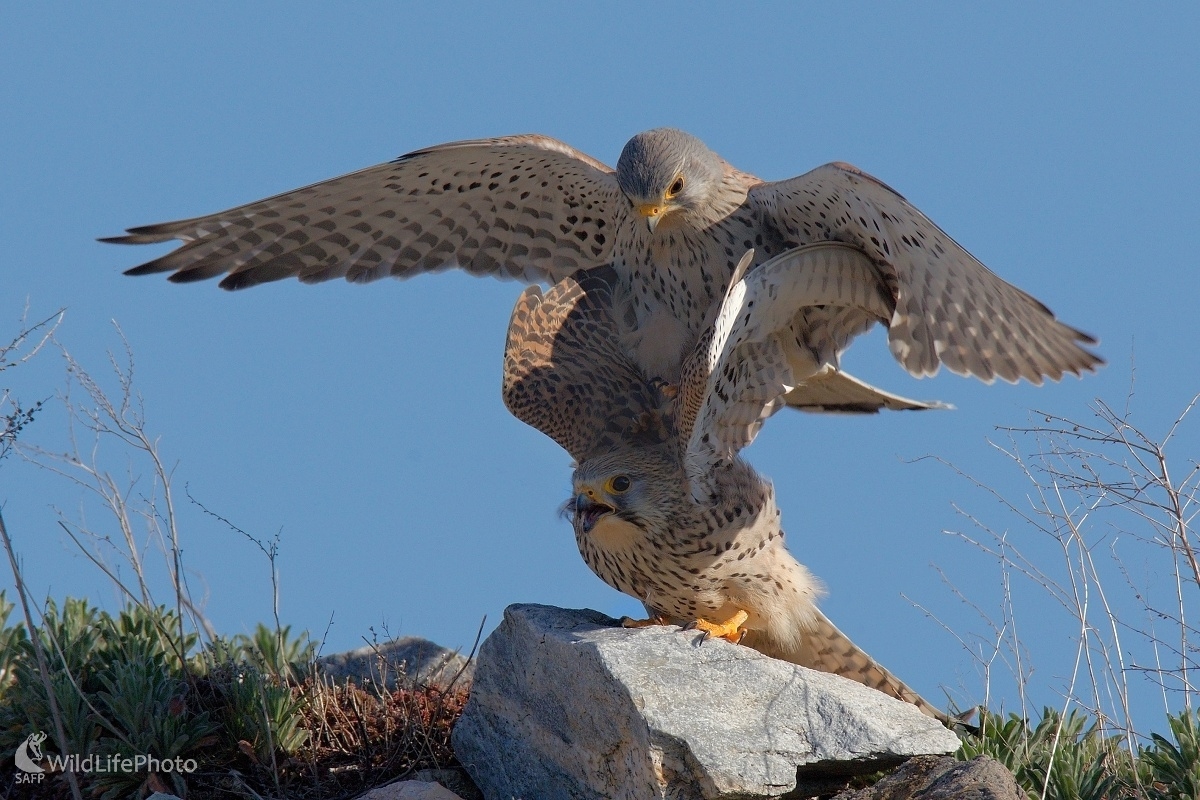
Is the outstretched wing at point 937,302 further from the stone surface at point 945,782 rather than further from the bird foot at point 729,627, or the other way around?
the stone surface at point 945,782

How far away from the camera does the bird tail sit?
455 centimetres

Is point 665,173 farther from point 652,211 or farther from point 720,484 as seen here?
point 720,484

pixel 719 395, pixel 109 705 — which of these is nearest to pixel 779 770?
pixel 719 395

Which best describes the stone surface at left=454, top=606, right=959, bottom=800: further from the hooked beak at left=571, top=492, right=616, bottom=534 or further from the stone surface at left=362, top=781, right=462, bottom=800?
the hooked beak at left=571, top=492, right=616, bottom=534

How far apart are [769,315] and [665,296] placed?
1.73 feet

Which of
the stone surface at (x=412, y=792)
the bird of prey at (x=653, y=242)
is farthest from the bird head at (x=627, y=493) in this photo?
the stone surface at (x=412, y=792)

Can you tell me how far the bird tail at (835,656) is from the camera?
4547 millimetres

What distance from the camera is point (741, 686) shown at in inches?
146

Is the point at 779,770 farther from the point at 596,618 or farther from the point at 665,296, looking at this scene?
the point at 665,296

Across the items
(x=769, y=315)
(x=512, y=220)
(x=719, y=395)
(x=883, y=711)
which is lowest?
(x=883, y=711)

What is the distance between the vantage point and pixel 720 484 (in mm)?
4316

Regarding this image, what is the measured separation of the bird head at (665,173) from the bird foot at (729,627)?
143 cm
